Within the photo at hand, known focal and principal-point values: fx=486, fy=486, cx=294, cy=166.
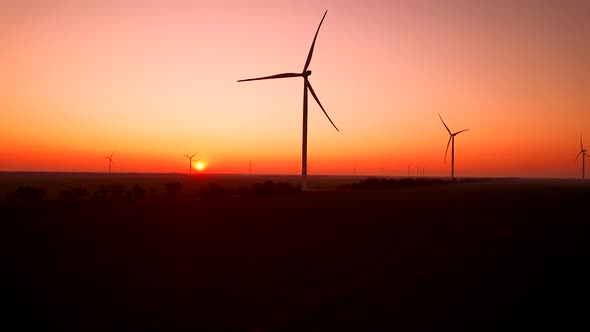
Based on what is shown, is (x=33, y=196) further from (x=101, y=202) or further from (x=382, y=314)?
(x=382, y=314)

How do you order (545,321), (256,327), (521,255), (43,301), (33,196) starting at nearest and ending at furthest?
(256,327), (545,321), (43,301), (521,255), (33,196)

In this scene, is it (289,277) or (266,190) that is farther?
(266,190)

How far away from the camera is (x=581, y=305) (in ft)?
30.0

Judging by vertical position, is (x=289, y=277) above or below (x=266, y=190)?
below

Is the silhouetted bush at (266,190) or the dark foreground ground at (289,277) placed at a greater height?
the silhouetted bush at (266,190)

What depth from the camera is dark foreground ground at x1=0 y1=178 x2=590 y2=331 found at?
26.5 ft

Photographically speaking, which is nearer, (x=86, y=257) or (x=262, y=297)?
(x=262, y=297)

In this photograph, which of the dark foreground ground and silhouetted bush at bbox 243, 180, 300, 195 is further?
silhouetted bush at bbox 243, 180, 300, 195

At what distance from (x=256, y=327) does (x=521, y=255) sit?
10.4m

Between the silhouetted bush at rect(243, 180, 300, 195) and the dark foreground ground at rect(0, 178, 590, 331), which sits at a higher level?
the silhouetted bush at rect(243, 180, 300, 195)

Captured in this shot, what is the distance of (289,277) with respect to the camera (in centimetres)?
1109

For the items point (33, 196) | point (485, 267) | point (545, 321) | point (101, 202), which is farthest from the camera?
point (33, 196)

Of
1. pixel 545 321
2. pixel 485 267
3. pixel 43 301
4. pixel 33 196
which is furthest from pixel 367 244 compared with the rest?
pixel 33 196

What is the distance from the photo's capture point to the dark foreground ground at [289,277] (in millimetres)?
8062
